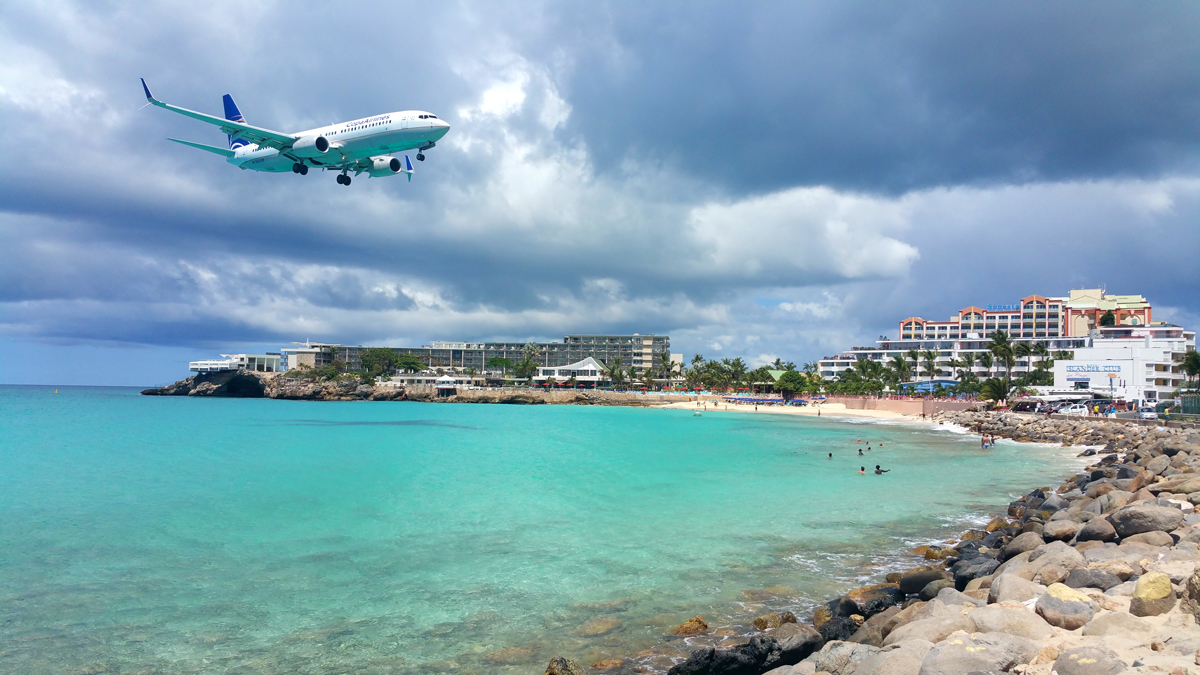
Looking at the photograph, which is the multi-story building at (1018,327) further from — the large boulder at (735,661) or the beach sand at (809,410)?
the large boulder at (735,661)

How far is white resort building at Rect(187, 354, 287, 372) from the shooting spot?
181 metres

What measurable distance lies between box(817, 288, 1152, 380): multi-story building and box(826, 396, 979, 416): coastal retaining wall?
78.7ft

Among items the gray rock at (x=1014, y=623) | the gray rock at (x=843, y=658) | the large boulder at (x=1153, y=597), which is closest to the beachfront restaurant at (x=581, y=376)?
the gray rock at (x=843, y=658)

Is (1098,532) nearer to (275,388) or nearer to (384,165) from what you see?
(384,165)

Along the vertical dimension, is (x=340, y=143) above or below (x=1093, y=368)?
above

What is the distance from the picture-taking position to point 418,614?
12.5 m

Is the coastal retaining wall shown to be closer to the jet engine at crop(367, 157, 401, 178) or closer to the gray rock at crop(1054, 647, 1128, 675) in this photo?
the jet engine at crop(367, 157, 401, 178)

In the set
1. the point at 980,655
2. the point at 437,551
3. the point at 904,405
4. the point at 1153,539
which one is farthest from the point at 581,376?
the point at 980,655

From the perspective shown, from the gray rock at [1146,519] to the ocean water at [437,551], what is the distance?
458 centimetres

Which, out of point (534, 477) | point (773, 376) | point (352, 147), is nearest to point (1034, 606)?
point (534, 477)

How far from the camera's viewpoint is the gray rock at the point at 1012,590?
25.8ft

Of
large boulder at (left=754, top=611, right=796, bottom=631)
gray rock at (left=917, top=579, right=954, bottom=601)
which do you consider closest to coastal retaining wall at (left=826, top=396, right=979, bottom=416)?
gray rock at (left=917, top=579, right=954, bottom=601)

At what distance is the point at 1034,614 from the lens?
678 cm

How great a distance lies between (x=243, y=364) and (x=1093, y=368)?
621 ft
